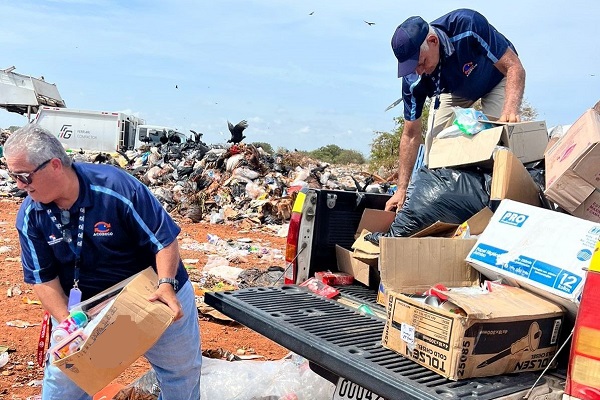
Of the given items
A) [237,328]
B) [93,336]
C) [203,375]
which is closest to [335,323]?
[93,336]

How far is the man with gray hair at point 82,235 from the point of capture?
105 inches

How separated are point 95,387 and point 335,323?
1091 millimetres

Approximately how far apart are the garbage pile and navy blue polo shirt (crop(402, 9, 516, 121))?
6.93 metres

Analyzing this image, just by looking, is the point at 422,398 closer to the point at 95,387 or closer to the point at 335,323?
the point at 335,323

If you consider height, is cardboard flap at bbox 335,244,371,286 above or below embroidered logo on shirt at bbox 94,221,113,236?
below

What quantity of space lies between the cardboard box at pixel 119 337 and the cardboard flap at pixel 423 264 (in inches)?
39.8

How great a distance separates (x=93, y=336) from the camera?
2.49 meters

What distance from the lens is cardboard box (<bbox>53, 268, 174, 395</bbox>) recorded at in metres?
2.50

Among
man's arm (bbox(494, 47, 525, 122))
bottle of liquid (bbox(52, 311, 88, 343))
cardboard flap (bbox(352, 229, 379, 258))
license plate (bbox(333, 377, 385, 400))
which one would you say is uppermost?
man's arm (bbox(494, 47, 525, 122))

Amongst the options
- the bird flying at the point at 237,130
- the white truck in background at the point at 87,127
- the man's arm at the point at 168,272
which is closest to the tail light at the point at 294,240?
the man's arm at the point at 168,272

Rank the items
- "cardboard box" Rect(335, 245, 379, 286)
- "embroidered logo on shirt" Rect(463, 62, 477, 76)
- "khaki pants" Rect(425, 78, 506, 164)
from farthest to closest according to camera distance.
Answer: "khaki pants" Rect(425, 78, 506, 164), "embroidered logo on shirt" Rect(463, 62, 477, 76), "cardboard box" Rect(335, 245, 379, 286)

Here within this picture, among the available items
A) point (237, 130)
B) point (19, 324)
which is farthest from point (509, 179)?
point (237, 130)

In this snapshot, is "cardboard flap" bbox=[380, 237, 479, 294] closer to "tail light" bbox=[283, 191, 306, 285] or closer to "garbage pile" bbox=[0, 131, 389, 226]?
"tail light" bbox=[283, 191, 306, 285]

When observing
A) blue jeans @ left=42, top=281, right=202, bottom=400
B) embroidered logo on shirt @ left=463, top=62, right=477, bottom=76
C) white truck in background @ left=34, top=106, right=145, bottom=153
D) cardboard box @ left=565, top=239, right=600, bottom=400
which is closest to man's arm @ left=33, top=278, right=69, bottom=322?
blue jeans @ left=42, top=281, right=202, bottom=400
